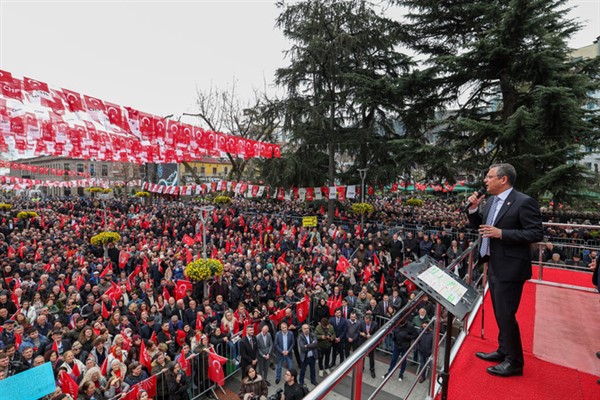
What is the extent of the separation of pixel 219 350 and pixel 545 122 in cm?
1272

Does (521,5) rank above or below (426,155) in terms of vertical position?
above

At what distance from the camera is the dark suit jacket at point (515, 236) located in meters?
2.83

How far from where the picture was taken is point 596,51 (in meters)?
44.8

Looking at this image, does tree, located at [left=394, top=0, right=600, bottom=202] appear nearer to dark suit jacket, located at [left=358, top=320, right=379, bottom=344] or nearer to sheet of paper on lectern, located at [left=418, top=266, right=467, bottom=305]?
dark suit jacket, located at [left=358, top=320, right=379, bottom=344]

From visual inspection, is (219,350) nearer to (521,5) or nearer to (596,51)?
(521,5)

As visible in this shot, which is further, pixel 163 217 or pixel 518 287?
pixel 163 217

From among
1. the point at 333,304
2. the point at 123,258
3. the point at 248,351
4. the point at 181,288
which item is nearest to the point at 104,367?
the point at 248,351

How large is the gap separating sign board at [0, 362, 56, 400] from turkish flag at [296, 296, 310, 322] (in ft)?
20.8

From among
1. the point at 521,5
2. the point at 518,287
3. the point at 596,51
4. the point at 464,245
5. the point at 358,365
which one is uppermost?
the point at 596,51

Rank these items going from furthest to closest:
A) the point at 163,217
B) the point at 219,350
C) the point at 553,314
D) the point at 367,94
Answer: the point at 163,217 < the point at 367,94 < the point at 219,350 < the point at 553,314

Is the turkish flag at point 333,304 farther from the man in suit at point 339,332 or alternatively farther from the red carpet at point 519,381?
the red carpet at point 519,381

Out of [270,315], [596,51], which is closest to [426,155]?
[270,315]

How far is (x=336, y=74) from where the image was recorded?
20.9 m

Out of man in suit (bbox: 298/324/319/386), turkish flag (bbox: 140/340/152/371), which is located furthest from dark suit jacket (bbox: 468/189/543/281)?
turkish flag (bbox: 140/340/152/371)
